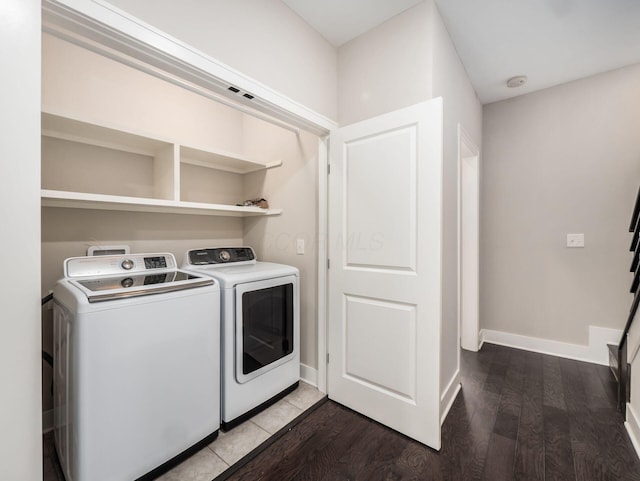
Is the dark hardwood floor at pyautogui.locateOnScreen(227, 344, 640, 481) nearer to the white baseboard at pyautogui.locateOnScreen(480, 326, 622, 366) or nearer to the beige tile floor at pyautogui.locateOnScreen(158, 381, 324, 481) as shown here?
the beige tile floor at pyautogui.locateOnScreen(158, 381, 324, 481)

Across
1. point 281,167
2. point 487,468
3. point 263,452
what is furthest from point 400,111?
point 263,452

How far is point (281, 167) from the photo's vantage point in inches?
97.3

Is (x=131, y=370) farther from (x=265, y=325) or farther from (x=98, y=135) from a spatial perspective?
(x=98, y=135)

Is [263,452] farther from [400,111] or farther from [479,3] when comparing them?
[479,3]

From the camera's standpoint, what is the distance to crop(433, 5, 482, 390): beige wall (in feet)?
5.91

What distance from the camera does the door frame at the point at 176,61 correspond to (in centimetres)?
101

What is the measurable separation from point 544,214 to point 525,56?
4.88 feet

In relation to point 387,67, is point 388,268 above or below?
below

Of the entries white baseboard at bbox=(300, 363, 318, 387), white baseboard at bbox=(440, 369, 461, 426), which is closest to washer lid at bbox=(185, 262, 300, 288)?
white baseboard at bbox=(300, 363, 318, 387)

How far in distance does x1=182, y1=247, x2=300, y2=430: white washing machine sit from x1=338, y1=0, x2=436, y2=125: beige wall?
1.35 metres

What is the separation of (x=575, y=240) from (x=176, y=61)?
11.6ft

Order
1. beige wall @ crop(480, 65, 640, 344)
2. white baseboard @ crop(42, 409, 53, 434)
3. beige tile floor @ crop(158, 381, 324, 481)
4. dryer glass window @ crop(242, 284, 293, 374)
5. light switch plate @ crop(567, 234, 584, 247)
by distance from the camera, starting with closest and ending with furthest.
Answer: beige tile floor @ crop(158, 381, 324, 481) → white baseboard @ crop(42, 409, 53, 434) → dryer glass window @ crop(242, 284, 293, 374) → beige wall @ crop(480, 65, 640, 344) → light switch plate @ crop(567, 234, 584, 247)

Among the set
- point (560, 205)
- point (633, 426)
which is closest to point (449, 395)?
point (633, 426)

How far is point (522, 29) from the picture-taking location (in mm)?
1944
